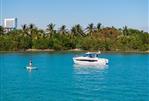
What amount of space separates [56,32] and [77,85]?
354 feet

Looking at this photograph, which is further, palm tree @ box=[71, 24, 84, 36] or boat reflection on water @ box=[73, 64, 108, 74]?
palm tree @ box=[71, 24, 84, 36]

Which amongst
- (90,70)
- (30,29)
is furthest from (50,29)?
(90,70)

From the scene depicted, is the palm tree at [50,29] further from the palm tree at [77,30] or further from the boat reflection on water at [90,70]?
the boat reflection on water at [90,70]

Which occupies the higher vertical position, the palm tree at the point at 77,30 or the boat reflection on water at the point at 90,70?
the palm tree at the point at 77,30

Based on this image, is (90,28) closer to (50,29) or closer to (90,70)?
(50,29)

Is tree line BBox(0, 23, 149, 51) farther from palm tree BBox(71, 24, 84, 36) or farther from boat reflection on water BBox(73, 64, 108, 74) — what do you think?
boat reflection on water BBox(73, 64, 108, 74)

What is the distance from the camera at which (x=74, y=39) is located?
468 feet

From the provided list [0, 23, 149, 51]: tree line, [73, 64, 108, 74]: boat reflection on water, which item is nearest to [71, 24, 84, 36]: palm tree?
[0, 23, 149, 51]: tree line

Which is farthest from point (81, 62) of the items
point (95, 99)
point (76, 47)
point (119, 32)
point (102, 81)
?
point (119, 32)

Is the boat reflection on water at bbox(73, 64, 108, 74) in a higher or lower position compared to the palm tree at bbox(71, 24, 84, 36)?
lower

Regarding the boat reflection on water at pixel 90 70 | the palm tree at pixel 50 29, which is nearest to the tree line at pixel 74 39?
the palm tree at pixel 50 29

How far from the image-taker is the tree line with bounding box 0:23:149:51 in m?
139

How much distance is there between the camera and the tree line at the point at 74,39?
455 ft

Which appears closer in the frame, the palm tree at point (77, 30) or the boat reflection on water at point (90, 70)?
the boat reflection on water at point (90, 70)
